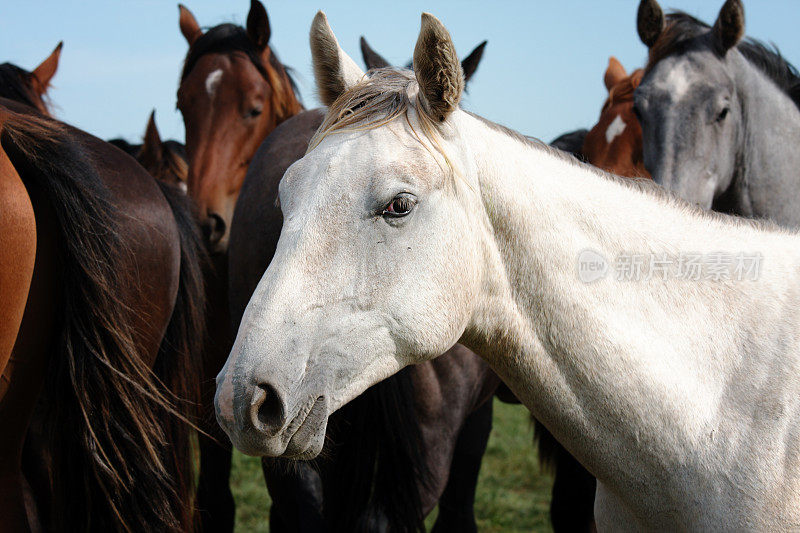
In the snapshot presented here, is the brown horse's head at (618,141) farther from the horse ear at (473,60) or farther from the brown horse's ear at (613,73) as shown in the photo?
the horse ear at (473,60)

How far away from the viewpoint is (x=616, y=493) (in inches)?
74.0

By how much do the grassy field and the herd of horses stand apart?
106 centimetres

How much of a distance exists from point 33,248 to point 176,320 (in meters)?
0.95

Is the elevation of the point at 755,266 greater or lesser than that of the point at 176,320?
greater

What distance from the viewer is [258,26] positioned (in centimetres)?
458

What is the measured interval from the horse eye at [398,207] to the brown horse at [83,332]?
1.26m

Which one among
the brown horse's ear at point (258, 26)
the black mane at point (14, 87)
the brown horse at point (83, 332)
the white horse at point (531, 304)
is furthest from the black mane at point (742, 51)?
the black mane at point (14, 87)

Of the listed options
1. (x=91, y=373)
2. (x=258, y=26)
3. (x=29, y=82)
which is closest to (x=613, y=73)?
(x=258, y=26)

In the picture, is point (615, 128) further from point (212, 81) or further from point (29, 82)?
point (29, 82)

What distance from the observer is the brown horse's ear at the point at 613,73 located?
530 centimetres

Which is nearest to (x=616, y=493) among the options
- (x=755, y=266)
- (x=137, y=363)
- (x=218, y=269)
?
(x=755, y=266)

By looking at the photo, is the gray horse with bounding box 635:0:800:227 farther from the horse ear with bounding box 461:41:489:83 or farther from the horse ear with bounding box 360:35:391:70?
the horse ear with bounding box 360:35:391:70

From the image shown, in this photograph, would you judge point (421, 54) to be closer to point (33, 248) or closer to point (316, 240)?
point (316, 240)

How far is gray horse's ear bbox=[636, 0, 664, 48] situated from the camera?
12.2ft
